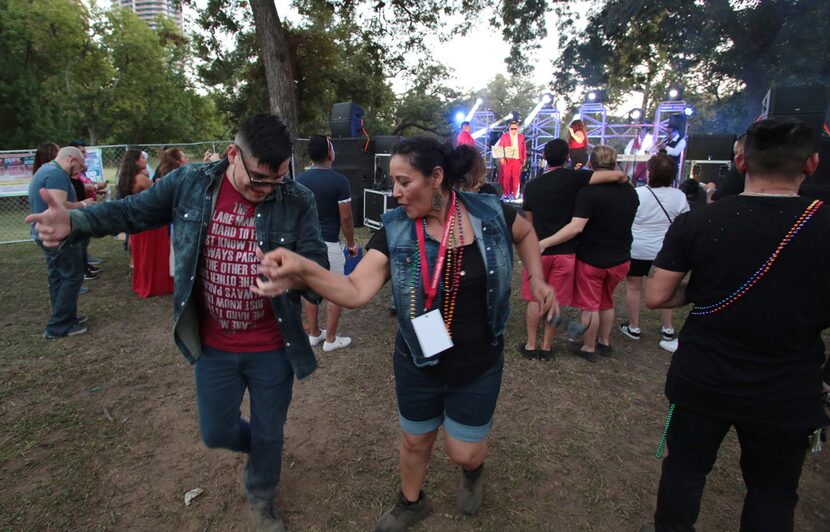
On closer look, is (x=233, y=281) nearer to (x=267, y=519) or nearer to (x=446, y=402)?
(x=446, y=402)

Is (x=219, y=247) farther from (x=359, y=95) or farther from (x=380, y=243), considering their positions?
(x=359, y=95)

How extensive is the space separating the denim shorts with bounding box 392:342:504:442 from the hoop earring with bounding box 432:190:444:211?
69 cm

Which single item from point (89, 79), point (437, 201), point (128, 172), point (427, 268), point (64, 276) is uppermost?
point (89, 79)

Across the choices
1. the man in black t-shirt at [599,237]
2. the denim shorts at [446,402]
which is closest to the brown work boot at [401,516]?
the denim shorts at [446,402]

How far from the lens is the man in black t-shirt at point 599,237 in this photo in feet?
13.2

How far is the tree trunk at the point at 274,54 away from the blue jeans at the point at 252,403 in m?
9.74

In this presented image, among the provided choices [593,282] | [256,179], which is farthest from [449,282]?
[593,282]

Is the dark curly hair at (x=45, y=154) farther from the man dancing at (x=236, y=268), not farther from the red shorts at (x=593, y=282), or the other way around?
the red shorts at (x=593, y=282)

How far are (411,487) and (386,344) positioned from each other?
253cm

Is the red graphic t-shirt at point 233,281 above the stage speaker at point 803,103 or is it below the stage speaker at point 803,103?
below

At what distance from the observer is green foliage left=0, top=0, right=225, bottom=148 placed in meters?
17.4

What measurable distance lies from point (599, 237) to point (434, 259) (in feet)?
8.64

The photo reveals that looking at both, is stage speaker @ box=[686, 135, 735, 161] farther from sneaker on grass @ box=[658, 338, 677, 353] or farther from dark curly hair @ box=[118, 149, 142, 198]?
dark curly hair @ box=[118, 149, 142, 198]

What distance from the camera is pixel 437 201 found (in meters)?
2.03
